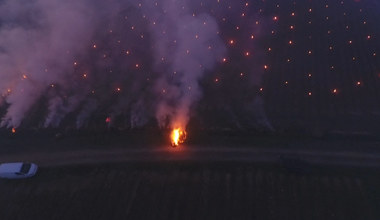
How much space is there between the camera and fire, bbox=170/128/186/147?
31073 millimetres

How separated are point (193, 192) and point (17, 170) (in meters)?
16.4

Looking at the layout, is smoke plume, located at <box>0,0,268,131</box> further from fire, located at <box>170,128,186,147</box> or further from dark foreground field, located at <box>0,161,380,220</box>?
dark foreground field, located at <box>0,161,380,220</box>

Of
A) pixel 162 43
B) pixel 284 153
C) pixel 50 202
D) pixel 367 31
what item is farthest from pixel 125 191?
pixel 367 31

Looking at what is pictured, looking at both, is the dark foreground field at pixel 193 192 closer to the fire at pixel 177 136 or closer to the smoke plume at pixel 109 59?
the fire at pixel 177 136

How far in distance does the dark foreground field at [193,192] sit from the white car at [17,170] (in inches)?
24.6

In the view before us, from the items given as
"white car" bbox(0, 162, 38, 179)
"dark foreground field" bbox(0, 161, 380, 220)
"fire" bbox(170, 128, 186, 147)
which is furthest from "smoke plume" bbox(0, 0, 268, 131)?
"dark foreground field" bbox(0, 161, 380, 220)

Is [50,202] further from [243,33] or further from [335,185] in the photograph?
[243,33]

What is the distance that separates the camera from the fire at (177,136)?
31.1 meters

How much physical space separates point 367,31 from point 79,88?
40.5m

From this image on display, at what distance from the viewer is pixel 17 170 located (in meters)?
27.9

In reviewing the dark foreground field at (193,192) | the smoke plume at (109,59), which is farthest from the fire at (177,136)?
the dark foreground field at (193,192)

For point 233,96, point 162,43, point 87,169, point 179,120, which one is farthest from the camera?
point 162,43

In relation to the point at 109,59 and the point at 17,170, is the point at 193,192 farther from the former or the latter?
the point at 109,59

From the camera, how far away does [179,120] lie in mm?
33312
